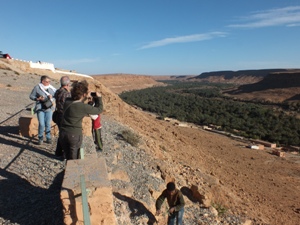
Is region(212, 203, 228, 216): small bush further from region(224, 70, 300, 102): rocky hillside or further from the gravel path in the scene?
region(224, 70, 300, 102): rocky hillside

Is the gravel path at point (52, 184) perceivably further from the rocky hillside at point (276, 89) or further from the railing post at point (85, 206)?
the rocky hillside at point (276, 89)

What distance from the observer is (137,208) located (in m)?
5.66

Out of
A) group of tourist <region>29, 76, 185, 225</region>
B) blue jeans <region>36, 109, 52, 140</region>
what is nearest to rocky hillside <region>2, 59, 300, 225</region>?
group of tourist <region>29, 76, 185, 225</region>

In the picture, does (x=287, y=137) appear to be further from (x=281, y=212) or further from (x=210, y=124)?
(x=281, y=212)

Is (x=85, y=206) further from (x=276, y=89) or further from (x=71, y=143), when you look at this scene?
(x=276, y=89)

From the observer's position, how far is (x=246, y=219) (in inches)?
326

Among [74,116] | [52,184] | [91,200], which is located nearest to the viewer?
[91,200]

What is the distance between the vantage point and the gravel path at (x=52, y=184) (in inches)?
171

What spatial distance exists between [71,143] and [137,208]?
1.99 metres

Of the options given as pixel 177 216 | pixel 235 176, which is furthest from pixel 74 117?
pixel 235 176

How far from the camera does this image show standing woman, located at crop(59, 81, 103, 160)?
4.42 meters

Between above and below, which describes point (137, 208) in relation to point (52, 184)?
below

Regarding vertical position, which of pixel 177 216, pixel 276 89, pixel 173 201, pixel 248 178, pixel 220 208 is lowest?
pixel 276 89

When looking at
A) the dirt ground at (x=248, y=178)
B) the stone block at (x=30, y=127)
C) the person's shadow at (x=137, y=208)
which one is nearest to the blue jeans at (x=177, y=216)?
the person's shadow at (x=137, y=208)
